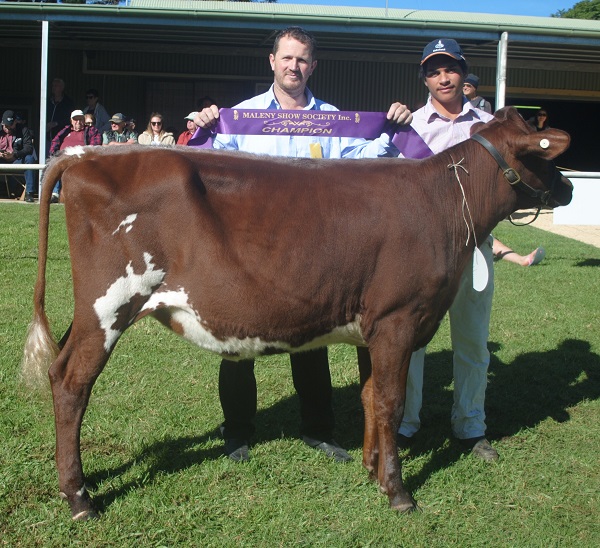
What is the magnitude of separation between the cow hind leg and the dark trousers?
1036 mm

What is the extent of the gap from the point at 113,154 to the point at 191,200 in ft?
1.63

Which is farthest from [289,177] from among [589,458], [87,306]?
[589,458]

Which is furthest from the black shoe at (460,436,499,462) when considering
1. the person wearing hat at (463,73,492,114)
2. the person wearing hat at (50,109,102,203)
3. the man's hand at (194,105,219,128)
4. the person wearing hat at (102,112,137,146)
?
the person wearing hat at (50,109,102,203)

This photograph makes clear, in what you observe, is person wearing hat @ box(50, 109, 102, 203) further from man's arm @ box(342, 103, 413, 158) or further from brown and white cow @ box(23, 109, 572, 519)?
brown and white cow @ box(23, 109, 572, 519)

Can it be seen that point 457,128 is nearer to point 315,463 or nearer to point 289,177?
point 289,177

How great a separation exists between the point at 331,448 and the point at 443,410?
3.93 ft

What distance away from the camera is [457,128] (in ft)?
15.5

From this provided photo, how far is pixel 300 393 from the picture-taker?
4.76 metres

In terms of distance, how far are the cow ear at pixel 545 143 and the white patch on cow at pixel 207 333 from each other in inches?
52.2

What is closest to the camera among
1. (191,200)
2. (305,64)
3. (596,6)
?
(191,200)

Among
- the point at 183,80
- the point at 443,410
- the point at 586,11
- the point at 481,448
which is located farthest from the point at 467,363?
the point at 586,11

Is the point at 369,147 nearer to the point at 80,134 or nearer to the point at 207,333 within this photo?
the point at 207,333

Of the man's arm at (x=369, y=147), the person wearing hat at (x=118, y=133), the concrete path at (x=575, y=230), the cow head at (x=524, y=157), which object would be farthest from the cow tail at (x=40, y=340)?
the person wearing hat at (x=118, y=133)

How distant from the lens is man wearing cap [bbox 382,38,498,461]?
4.57 m
